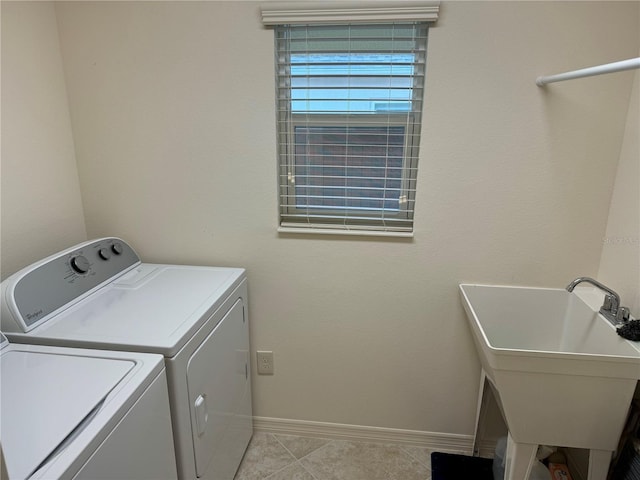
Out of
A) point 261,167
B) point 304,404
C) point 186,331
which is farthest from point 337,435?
point 261,167

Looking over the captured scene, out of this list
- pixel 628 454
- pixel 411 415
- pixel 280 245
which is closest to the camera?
pixel 628 454

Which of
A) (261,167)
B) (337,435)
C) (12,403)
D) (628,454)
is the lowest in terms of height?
(337,435)

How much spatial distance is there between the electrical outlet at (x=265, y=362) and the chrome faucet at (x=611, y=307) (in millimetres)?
1339

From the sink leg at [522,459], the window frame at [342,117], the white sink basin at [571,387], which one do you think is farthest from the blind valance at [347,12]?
the sink leg at [522,459]

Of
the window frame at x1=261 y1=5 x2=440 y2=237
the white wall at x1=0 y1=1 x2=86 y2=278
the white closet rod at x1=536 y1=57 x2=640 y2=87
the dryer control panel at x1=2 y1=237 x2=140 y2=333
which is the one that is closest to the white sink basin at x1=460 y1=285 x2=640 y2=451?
the window frame at x1=261 y1=5 x2=440 y2=237

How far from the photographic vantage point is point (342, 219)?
180 cm

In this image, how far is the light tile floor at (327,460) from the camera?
181 centimetres

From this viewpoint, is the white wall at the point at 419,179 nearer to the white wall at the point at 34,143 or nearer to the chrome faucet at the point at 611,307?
the white wall at the point at 34,143

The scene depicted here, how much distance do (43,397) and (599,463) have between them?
1.72m

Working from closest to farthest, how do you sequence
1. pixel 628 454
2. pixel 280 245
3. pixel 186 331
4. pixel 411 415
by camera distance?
pixel 186 331, pixel 628 454, pixel 280 245, pixel 411 415

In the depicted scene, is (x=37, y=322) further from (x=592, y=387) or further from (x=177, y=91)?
(x=592, y=387)

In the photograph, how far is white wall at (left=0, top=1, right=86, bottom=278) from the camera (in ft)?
4.73

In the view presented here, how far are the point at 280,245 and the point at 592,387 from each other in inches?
49.7

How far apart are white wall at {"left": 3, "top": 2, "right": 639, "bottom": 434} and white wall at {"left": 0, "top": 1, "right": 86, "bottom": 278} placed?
76 millimetres
